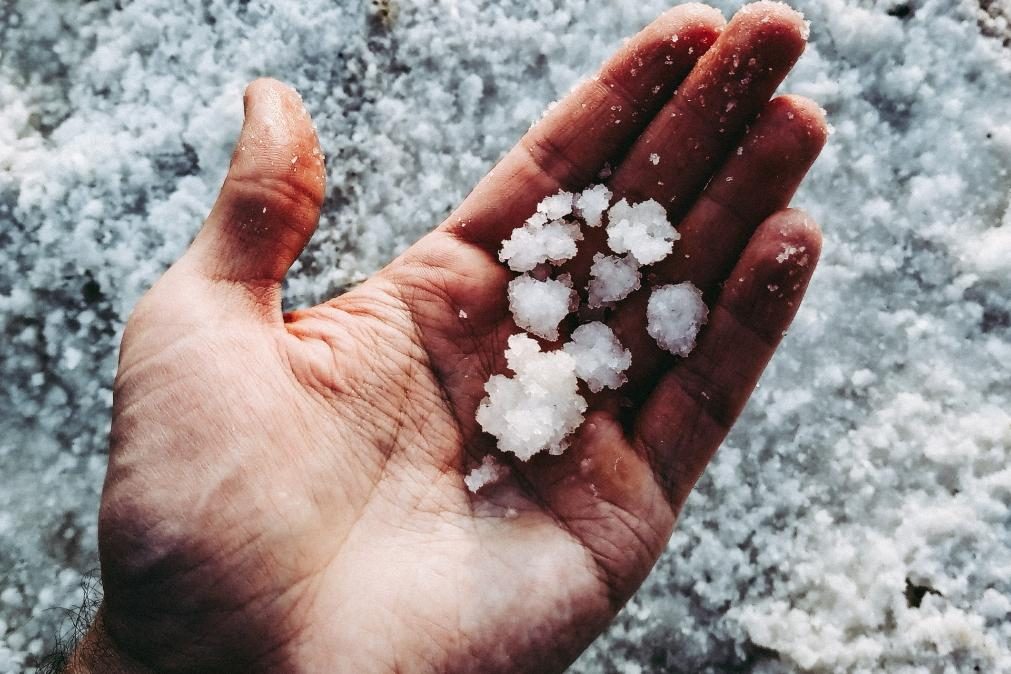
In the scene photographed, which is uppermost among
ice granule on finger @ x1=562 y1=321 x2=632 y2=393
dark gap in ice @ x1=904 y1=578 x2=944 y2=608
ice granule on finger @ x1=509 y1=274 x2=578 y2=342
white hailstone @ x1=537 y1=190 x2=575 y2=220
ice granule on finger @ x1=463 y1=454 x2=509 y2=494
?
white hailstone @ x1=537 y1=190 x2=575 y2=220

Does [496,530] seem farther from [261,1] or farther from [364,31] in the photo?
[261,1]

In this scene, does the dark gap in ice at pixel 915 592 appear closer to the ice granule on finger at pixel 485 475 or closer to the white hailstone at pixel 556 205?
the ice granule on finger at pixel 485 475

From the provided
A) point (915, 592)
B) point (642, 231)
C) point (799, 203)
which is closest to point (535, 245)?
point (642, 231)

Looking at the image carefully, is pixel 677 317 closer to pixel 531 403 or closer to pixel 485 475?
pixel 531 403

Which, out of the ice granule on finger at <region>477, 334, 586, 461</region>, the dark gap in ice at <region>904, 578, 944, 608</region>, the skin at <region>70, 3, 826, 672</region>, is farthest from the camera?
the dark gap in ice at <region>904, 578, 944, 608</region>

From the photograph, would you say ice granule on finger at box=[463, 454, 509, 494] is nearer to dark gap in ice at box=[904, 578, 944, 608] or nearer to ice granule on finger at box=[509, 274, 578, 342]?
ice granule on finger at box=[509, 274, 578, 342]

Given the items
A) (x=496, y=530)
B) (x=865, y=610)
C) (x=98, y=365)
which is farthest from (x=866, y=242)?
(x=98, y=365)

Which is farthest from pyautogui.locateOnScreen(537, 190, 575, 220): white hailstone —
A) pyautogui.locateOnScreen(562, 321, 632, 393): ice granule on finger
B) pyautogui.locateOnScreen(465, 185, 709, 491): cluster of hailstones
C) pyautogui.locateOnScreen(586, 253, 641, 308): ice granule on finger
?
pyautogui.locateOnScreen(562, 321, 632, 393): ice granule on finger
